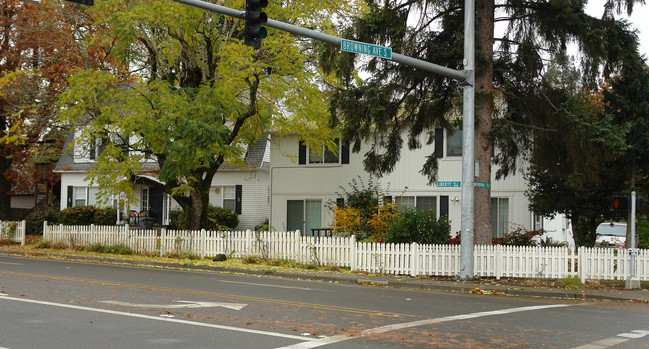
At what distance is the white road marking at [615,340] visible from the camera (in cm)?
899

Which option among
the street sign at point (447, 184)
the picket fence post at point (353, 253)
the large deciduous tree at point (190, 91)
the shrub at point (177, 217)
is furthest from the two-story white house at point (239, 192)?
the street sign at point (447, 184)

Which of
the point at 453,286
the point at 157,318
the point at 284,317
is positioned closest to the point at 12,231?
the point at 453,286

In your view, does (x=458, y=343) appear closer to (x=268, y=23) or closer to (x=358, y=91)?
(x=268, y=23)

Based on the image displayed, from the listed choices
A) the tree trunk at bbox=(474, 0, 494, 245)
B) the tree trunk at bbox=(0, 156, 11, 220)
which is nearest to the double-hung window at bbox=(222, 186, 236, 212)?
the tree trunk at bbox=(0, 156, 11, 220)

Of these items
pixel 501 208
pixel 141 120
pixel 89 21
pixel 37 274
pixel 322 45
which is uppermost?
pixel 89 21

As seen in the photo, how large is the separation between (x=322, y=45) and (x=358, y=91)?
1.84 meters

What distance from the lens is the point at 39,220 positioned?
40062 millimetres

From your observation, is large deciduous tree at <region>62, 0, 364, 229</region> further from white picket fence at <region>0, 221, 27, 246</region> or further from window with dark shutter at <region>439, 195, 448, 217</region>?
white picket fence at <region>0, 221, 27, 246</region>

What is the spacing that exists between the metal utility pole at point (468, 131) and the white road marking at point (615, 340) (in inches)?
295

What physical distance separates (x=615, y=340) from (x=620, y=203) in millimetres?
8905

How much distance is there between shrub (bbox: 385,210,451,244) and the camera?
20109mm

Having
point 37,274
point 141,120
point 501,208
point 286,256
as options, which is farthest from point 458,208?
point 37,274

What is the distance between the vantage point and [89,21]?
2859 cm

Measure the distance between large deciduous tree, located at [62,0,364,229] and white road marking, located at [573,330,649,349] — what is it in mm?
14630
